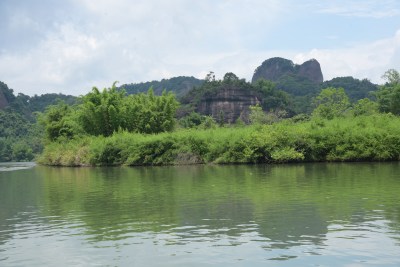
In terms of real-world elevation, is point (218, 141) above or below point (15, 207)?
above

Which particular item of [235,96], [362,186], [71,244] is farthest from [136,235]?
[235,96]

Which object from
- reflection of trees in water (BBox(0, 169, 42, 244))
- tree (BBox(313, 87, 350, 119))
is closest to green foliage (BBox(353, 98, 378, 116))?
tree (BBox(313, 87, 350, 119))

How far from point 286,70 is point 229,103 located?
61.9 meters

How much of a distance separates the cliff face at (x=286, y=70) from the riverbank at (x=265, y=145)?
111 m

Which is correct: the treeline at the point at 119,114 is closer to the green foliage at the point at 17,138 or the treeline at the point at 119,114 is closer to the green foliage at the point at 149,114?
the green foliage at the point at 149,114

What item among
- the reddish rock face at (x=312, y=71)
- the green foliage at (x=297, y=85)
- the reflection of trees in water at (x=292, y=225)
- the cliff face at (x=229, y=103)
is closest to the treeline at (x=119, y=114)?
the reflection of trees in water at (x=292, y=225)

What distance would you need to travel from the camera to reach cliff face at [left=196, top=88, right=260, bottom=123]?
96.1m

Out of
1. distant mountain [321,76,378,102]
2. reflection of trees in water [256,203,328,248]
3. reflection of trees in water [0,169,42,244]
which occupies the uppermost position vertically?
distant mountain [321,76,378,102]

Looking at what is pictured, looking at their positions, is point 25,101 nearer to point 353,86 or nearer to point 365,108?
point 353,86

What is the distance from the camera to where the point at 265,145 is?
3244 centimetres

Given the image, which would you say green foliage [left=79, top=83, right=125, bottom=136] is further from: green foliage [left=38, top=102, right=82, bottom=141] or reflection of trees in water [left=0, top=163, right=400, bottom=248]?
reflection of trees in water [left=0, top=163, right=400, bottom=248]

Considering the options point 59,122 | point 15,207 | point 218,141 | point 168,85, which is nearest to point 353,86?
point 168,85

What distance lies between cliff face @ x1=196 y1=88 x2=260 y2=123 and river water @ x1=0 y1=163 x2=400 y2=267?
79751 millimetres

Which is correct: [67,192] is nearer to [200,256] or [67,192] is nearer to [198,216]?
[198,216]
